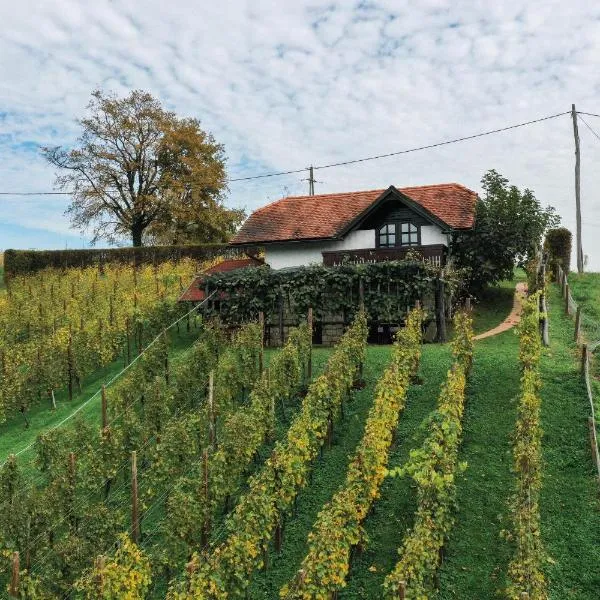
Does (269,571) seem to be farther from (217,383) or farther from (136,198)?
(136,198)

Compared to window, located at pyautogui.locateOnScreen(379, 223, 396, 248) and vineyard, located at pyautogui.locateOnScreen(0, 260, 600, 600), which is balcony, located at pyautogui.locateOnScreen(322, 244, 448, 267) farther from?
vineyard, located at pyautogui.locateOnScreen(0, 260, 600, 600)

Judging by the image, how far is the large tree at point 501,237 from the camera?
21.6m

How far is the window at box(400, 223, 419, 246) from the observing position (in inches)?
870

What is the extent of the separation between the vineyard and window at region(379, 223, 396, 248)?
662 centimetres

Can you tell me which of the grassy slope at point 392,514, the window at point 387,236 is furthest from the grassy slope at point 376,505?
the window at point 387,236

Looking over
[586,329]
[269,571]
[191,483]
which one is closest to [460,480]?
[269,571]

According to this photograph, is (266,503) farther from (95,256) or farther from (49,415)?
(95,256)

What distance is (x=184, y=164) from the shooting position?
40.9 m

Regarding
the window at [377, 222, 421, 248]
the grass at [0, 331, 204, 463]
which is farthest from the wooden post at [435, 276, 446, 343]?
the grass at [0, 331, 204, 463]

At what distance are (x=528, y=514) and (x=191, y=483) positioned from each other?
17.2 ft

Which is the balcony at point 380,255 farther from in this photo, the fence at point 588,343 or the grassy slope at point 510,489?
the grassy slope at point 510,489

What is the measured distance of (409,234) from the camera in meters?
22.2

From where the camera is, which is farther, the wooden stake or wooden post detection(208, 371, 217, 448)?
wooden post detection(208, 371, 217, 448)

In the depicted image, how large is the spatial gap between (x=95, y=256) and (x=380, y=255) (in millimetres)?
21034
